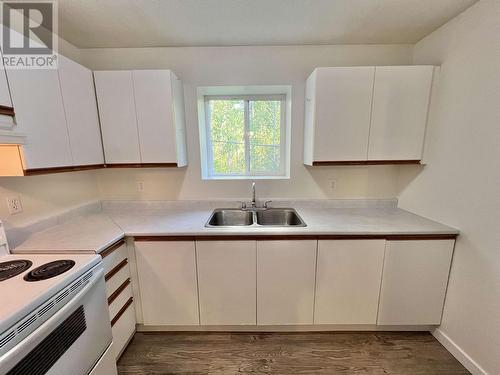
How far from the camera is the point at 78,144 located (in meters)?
1.50

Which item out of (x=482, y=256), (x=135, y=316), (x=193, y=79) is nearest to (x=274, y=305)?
(x=135, y=316)

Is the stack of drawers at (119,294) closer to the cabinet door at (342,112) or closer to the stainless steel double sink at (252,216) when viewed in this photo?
the stainless steel double sink at (252,216)

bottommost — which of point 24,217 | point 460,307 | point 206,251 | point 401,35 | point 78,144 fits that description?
point 460,307

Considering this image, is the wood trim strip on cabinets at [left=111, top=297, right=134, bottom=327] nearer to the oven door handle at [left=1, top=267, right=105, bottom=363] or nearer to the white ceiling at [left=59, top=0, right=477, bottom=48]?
the oven door handle at [left=1, top=267, right=105, bottom=363]

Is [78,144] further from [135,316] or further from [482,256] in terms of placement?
[482,256]

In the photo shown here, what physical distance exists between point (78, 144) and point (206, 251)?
124 centimetres

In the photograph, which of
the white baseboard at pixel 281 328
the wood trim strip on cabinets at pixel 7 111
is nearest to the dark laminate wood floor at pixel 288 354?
the white baseboard at pixel 281 328

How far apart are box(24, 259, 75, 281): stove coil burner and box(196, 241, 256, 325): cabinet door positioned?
73 centimetres

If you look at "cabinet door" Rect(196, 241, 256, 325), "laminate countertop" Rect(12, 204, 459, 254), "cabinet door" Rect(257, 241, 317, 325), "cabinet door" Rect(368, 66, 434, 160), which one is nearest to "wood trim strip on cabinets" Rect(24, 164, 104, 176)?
"laminate countertop" Rect(12, 204, 459, 254)

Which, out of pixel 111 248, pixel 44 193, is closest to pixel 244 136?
pixel 111 248

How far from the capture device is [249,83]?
1.95m

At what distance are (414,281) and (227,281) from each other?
4.68ft

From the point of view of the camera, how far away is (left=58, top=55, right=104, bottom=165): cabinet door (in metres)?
1.41

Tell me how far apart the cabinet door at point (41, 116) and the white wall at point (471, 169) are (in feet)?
9.02
